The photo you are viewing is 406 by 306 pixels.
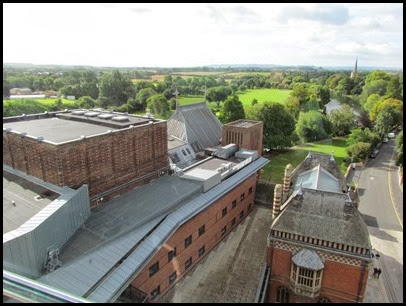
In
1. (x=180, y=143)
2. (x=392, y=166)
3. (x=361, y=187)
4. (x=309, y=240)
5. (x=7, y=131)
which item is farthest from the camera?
(x=392, y=166)

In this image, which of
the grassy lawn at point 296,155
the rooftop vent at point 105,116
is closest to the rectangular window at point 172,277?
the rooftop vent at point 105,116

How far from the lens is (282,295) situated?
1000 inches

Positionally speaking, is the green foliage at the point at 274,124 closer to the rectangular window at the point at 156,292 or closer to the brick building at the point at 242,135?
the brick building at the point at 242,135

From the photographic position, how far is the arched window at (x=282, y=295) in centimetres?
2521

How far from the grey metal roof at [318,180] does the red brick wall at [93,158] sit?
54.0 feet

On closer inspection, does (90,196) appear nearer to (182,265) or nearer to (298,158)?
(182,265)

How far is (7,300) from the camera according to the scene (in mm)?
9672

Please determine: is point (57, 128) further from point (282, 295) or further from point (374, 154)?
point (374, 154)

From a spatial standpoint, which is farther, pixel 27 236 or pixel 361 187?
pixel 361 187

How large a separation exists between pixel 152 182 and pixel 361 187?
128 ft

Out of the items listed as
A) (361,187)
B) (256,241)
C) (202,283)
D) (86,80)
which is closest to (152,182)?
(202,283)

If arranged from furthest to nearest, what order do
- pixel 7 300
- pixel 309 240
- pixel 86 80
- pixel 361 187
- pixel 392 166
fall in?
pixel 86 80 < pixel 392 166 < pixel 361 187 < pixel 309 240 < pixel 7 300

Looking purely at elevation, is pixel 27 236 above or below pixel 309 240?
above

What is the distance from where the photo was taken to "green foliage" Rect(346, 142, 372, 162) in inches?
2328
